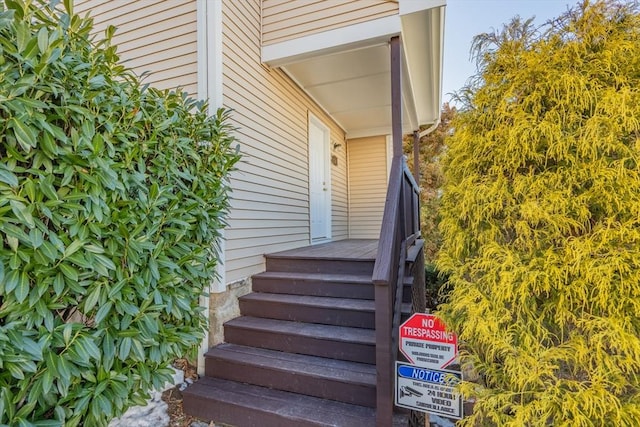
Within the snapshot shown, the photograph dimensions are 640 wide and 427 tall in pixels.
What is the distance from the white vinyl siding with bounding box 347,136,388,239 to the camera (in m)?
7.14

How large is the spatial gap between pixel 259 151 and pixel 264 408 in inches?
103

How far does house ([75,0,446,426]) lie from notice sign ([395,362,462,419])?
0.25ft

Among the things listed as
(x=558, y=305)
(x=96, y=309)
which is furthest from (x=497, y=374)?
(x=96, y=309)

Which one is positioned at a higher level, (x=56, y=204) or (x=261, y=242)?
(x=56, y=204)

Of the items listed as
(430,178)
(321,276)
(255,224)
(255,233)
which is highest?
(430,178)

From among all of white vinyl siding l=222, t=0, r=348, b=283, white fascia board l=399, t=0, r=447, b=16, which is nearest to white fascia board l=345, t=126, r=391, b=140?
white vinyl siding l=222, t=0, r=348, b=283

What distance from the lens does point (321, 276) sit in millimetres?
3275

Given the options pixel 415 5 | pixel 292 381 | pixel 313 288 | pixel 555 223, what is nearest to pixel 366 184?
pixel 415 5

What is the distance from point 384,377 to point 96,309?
163 cm

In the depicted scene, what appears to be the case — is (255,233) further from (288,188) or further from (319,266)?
(288,188)

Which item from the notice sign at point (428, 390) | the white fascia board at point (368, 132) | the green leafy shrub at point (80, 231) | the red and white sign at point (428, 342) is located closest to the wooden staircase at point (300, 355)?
the notice sign at point (428, 390)

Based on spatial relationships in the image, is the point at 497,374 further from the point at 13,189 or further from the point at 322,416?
the point at 13,189

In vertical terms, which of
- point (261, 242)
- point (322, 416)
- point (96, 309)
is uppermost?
point (261, 242)

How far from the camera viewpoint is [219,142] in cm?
260
